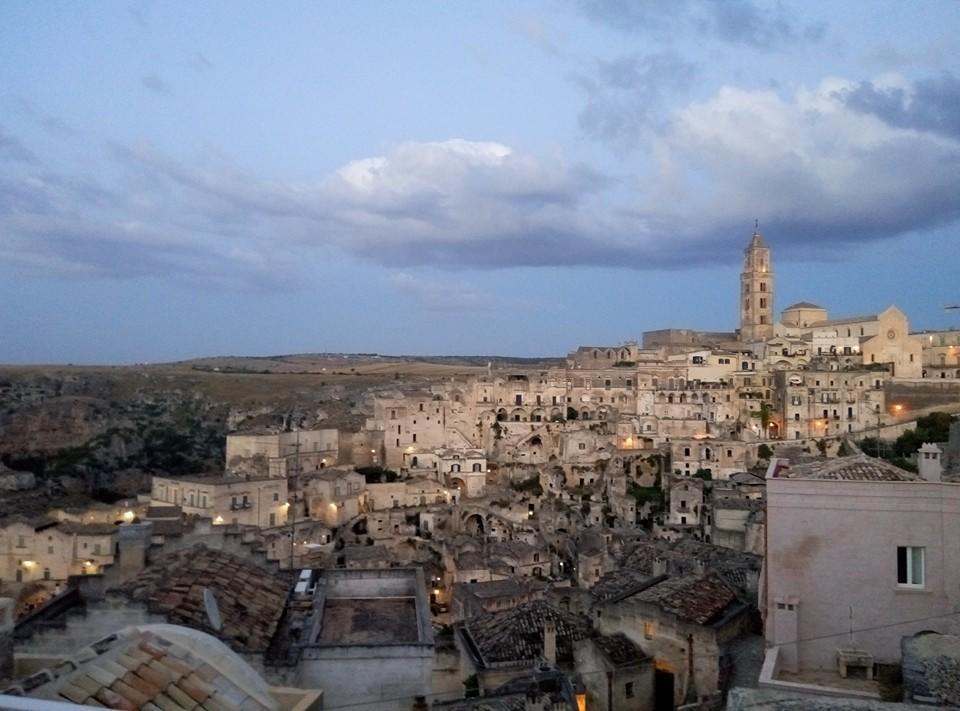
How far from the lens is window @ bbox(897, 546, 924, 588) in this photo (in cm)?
1016

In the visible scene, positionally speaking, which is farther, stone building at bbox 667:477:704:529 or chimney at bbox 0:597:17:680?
stone building at bbox 667:477:704:529

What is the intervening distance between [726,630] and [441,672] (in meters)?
5.57

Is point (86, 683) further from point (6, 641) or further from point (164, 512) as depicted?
point (164, 512)

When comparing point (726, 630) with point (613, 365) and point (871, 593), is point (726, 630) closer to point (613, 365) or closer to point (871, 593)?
point (871, 593)

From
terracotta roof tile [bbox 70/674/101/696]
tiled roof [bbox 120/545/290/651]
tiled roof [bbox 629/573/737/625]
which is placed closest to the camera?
terracotta roof tile [bbox 70/674/101/696]

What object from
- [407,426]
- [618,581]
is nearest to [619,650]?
[618,581]

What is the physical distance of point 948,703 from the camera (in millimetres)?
5473

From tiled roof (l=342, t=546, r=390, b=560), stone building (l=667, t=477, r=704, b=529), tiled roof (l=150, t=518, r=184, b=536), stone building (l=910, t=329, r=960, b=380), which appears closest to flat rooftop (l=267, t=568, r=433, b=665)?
tiled roof (l=150, t=518, r=184, b=536)

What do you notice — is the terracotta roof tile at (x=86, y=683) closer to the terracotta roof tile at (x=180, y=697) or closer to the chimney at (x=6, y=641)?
the terracotta roof tile at (x=180, y=697)

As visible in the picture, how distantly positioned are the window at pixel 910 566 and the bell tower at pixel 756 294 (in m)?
71.1

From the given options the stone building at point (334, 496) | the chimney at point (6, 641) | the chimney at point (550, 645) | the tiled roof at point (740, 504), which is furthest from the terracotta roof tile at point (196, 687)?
the stone building at point (334, 496)

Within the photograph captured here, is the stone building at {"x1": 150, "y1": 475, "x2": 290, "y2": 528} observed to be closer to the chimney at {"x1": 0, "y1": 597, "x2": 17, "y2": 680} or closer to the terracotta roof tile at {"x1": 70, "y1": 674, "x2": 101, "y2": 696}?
the chimney at {"x1": 0, "y1": 597, "x2": 17, "y2": 680}

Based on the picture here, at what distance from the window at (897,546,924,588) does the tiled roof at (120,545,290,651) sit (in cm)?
787

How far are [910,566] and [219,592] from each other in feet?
28.4
